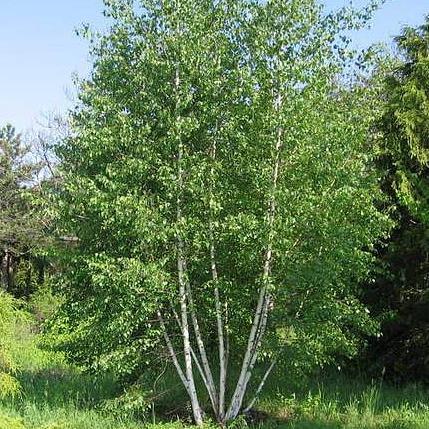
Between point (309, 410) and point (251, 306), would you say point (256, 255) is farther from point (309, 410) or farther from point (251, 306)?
point (309, 410)

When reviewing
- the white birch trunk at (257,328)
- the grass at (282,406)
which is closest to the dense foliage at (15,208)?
the grass at (282,406)

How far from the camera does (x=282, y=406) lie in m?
9.86

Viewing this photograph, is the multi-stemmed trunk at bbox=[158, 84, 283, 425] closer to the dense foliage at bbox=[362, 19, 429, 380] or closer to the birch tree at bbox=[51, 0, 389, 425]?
the birch tree at bbox=[51, 0, 389, 425]

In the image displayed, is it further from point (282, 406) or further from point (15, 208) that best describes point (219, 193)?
point (15, 208)

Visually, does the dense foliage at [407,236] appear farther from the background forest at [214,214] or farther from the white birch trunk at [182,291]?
the white birch trunk at [182,291]

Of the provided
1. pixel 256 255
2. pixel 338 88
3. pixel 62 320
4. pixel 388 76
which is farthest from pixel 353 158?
pixel 62 320

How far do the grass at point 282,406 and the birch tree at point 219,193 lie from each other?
0.74 m

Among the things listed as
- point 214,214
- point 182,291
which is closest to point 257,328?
point 182,291

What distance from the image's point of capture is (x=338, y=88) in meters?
9.18

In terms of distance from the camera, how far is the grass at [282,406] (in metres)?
8.27

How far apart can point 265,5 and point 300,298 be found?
4.14 metres

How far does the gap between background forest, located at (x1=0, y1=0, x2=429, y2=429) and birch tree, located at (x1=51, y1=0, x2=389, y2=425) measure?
0.03 meters

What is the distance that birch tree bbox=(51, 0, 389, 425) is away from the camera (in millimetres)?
8219

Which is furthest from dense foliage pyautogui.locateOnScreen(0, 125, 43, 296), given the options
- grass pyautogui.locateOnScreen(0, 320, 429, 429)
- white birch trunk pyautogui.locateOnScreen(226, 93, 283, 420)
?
white birch trunk pyautogui.locateOnScreen(226, 93, 283, 420)
